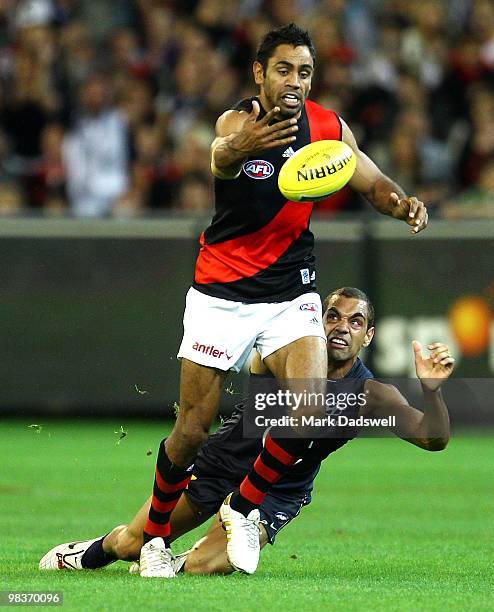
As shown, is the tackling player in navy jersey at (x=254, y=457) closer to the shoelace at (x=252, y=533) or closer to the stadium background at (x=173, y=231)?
the shoelace at (x=252, y=533)

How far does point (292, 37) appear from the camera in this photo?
22.0ft

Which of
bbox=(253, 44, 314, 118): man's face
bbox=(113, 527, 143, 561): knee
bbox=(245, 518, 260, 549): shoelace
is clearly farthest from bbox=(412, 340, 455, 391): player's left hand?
bbox=(113, 527, 143, 561): knee

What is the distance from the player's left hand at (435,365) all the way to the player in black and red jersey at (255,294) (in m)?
0.47

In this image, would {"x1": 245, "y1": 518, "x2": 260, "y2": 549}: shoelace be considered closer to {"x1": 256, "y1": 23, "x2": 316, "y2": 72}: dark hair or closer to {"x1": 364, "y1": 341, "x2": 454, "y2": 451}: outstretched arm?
{"x1": 364, "y1": 341, "x2": 454, "y2": 451}: outstretched arm

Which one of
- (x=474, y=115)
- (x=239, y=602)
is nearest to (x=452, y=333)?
(x=474, y=115)

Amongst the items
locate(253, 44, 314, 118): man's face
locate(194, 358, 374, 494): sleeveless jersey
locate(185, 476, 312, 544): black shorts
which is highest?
locate(253, 44, 314, 118): man's face

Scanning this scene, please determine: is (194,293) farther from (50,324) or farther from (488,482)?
(50,324)

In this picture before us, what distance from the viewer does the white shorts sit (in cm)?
677

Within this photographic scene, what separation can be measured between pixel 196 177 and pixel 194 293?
7224 millimetres

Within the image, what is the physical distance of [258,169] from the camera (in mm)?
6766

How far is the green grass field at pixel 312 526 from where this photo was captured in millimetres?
6043

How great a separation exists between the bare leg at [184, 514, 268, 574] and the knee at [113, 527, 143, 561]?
0.26 meters

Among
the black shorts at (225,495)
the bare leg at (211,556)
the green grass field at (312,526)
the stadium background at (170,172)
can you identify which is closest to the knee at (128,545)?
the green grass field at (312,526)

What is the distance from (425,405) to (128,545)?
1.61 metres
